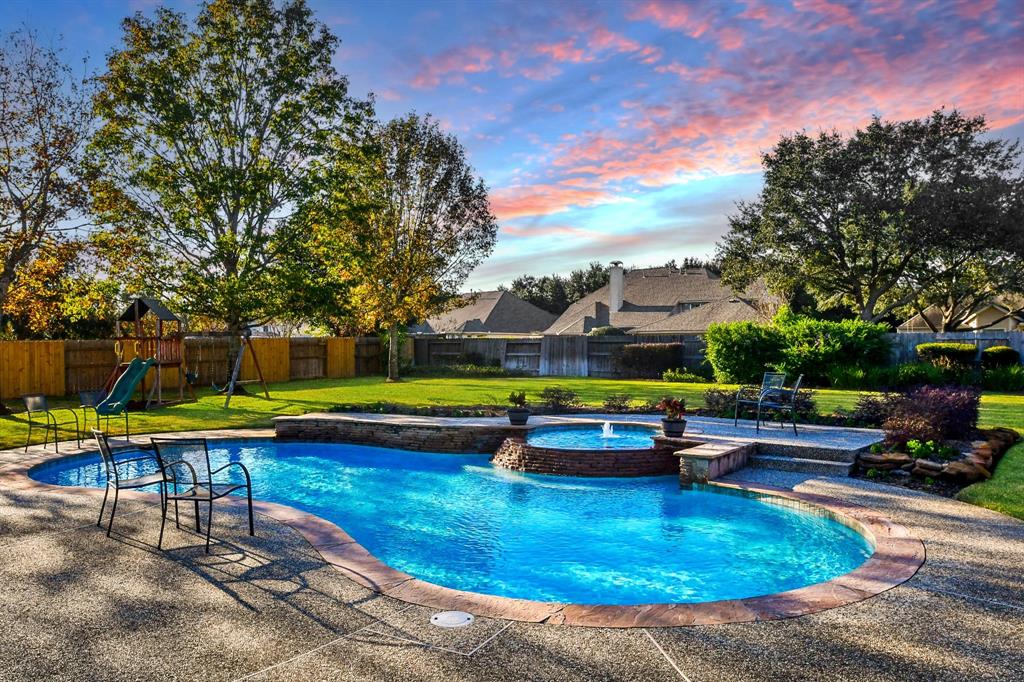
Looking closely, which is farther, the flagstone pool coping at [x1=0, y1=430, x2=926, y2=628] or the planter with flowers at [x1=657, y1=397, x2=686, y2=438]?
the planter with flowers at [x1=657, y1=397, x2=686, y2=438]

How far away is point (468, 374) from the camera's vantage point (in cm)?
2956

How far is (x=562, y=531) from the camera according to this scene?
781 cm

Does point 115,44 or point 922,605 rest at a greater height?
point 115,44

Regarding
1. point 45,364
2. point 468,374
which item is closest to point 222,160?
point 45,364

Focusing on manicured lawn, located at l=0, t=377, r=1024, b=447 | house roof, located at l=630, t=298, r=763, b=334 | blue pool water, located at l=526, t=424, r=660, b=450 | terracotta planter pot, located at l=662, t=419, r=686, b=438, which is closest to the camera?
terracotta planter pot, located at l=662, t=419, r=686, b=438

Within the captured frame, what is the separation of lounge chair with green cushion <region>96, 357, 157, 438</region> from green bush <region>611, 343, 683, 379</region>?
18471 mm

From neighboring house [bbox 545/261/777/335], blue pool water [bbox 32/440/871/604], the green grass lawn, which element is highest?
neighboring house [bbox 545/261/777/335]

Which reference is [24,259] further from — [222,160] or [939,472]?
[939,472]

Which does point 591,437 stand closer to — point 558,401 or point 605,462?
point 605,462

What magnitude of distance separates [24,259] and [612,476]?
64.5 feet

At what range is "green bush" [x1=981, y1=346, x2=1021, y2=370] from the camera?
829 inches

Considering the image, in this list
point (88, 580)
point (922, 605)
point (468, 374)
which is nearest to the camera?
point (922, 605)

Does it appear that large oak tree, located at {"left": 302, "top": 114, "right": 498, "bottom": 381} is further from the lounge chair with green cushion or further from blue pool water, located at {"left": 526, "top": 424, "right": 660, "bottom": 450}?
blue pool water, located at {"left": 526, "top": 424, "right": 660, "bottom": 450}

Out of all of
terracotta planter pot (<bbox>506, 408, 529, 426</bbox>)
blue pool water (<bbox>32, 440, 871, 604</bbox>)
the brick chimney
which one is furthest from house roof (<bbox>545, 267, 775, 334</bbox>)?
blue pool water (<bbox>32, 440, 871, 604</bbox>)
